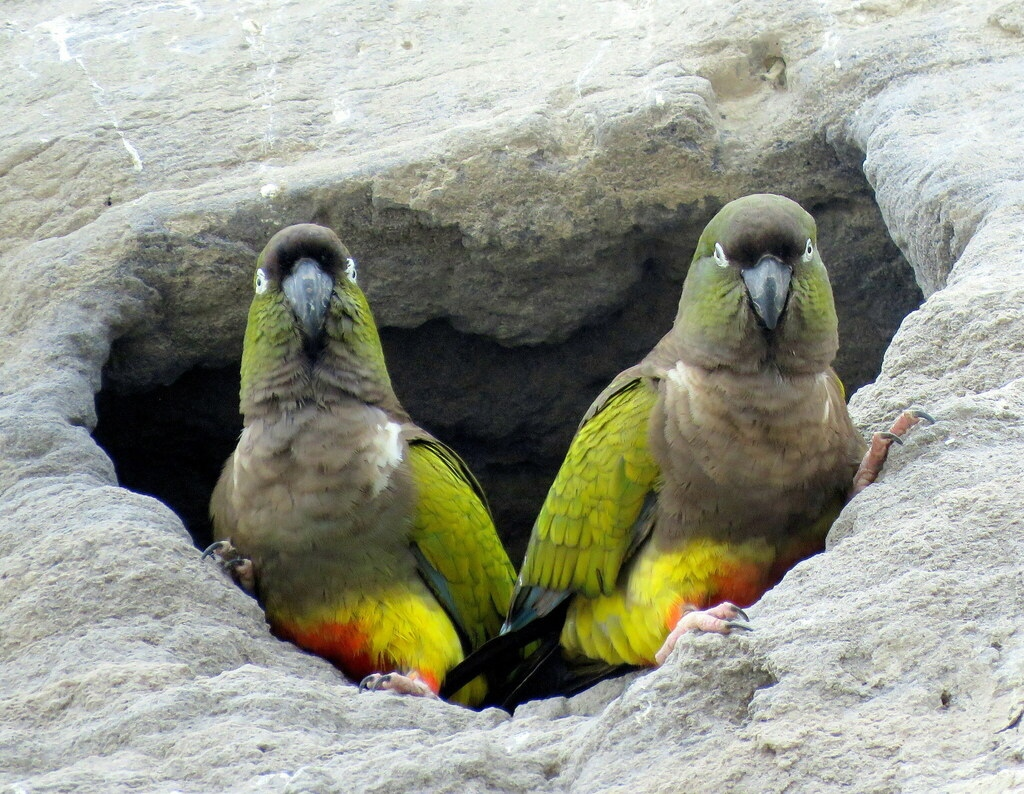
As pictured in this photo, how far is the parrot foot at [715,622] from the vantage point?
257 centimetres

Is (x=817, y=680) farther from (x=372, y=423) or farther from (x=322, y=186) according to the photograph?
(x=322, y=186)

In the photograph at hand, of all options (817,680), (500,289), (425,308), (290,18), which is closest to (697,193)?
(500,289)

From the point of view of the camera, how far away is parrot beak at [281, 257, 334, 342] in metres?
4.02

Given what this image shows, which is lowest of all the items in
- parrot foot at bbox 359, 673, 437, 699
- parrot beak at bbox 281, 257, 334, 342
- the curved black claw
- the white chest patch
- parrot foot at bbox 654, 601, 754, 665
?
parrot foot at bbox 359, 673, 437, 699

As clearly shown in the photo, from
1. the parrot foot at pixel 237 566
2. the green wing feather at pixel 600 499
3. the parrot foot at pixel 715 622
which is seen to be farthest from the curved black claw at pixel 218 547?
the parrot foot at pixel 715 622

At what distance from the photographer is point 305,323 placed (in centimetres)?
403

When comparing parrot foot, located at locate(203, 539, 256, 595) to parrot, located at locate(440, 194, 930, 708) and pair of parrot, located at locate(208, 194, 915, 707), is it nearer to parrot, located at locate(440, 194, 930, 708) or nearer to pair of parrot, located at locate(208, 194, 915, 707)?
pair of parrot, located at locate(208, 194, 915, 707)

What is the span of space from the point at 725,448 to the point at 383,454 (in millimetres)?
1163

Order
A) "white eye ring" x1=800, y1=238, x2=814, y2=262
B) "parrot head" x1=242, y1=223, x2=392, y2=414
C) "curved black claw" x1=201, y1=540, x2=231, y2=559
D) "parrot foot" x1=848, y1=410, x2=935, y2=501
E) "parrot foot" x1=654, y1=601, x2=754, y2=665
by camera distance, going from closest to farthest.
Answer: "parrot foot" x1=654, y1=601, x2=754, y2=665, "parrot foot" x1=848, y1=410, x2=935, y2=501, "white eye ring" x1=800, y1=238, x2=814, y2=262, "curved black claw" x1=201, y1=540, x2=231, y2=559, "parrot head" x1=242, y1=223, x2=392, y2=414

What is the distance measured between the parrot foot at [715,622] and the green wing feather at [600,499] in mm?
514

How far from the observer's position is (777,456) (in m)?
3.50

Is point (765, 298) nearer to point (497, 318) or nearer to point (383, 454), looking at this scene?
point (383, 454)

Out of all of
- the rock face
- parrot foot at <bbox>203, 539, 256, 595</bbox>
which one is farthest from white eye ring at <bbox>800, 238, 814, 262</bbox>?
parrot foot at <bbox>203, 539, 256, 595</bbox>

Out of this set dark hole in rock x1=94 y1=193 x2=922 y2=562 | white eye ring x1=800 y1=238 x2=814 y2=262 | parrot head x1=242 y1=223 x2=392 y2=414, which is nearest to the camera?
white eye ring x1=800 y1=238 x2=814 y2=262
